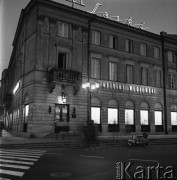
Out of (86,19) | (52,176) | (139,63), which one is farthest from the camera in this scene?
(139,63)

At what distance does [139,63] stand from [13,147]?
72.1ft

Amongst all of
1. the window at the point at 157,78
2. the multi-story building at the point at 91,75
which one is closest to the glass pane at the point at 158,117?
the multi-story building at the point at 91,75

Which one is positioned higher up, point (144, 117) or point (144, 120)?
point (144, 117)

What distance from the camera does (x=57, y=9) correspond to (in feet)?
94.3

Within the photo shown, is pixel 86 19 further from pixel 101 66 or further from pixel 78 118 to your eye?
pixel 78 118

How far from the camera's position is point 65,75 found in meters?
27.2

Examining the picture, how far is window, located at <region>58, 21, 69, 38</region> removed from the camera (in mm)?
29172

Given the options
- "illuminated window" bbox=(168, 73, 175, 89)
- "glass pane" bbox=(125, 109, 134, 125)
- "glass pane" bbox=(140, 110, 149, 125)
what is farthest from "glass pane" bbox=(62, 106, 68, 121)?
"illuminated window" bbox=(168, 73, 175, 89)

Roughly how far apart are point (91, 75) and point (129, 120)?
7886mm

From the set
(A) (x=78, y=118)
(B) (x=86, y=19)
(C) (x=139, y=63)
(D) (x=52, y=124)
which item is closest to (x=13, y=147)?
(D) (x=52, y=124)

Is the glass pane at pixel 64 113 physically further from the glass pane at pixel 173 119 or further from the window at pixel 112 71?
the glass pane at pixel 173 119

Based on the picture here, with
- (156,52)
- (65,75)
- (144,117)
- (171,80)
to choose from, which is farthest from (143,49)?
(65,75)

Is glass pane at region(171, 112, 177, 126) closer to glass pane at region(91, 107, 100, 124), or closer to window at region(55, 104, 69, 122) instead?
glass pane at region(91, 107, 100, 124)

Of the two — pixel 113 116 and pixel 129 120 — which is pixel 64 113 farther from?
pixel 129 120
